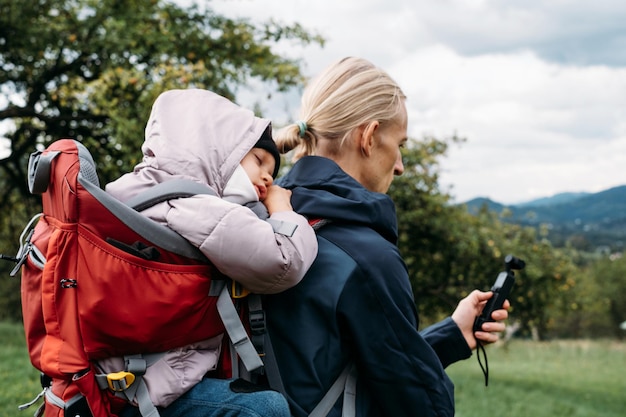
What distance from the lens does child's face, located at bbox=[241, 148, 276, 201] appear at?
1818mm

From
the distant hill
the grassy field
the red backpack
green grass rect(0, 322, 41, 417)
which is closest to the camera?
the red backpack

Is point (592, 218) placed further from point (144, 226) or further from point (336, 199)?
point (144, 226)

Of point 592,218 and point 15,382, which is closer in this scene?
point 15,382

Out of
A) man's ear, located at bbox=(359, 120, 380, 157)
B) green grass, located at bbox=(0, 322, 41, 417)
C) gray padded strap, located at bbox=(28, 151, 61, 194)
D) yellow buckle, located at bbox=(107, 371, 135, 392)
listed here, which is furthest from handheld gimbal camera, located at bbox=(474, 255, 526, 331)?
green grass, located at bbox=(0, 322, 41, 417)

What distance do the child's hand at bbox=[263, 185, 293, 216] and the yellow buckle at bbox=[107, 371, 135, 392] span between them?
0.54 meters

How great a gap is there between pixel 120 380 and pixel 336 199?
723 mm

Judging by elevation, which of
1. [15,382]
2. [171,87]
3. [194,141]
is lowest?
[15,382]

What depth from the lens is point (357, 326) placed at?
1.81 meters

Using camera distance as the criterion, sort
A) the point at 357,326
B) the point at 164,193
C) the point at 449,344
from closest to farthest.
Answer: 1. the point at 164,193
2. the point at 357,326
3. the point at 449,344

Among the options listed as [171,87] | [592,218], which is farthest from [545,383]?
[592,218]

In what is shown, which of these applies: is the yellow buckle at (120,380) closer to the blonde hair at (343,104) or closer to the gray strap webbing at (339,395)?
the gray strap webbing at (339,395)

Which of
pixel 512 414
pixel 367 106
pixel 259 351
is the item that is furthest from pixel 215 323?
pixel 512 414

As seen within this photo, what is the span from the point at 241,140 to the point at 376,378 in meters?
0.71

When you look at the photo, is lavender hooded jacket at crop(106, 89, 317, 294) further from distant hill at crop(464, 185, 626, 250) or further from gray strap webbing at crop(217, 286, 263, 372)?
distant hill at crop(464, 185, 626, 250)
